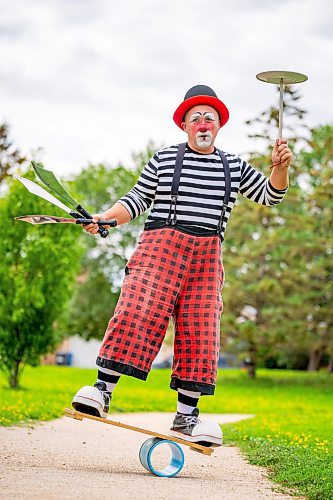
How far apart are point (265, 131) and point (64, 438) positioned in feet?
26.9

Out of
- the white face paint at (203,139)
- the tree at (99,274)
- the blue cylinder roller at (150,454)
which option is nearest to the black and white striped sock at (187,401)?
the blue cylinder roller at (150,454)

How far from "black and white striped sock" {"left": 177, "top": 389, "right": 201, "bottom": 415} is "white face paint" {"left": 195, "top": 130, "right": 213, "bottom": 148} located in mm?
1526

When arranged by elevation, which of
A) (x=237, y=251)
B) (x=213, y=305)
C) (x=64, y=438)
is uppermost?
(x=237, y=251)

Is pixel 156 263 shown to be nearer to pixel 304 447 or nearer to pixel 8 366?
pixel 304 447

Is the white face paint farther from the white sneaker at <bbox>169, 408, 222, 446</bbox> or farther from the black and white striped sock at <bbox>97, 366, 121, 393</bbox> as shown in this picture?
the white sneaker at <bbox>169, 408, 222, 446</bbox>

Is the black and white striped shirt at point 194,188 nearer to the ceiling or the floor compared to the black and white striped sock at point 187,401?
nearer to the ceiling

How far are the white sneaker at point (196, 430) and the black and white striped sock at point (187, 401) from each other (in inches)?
Result: 1.1

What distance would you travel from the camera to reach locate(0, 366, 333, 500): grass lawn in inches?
230

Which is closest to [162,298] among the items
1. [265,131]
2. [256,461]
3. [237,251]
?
[256,461]

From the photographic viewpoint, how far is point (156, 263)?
532 cm

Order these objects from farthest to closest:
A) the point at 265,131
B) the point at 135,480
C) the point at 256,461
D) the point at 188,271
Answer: the point at 265,131, the point at 256,461, the point at 188,271, the point at 135,480

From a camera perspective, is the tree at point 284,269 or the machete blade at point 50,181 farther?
the tree at point 284,269

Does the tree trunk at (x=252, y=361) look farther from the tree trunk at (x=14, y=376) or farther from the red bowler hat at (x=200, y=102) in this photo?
the red bowler hat at (x=200, y=102)

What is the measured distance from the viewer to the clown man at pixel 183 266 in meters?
5.25
